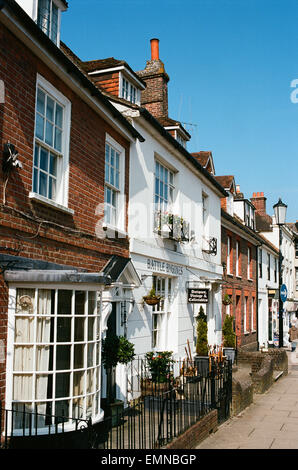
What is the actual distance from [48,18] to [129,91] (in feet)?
14.8

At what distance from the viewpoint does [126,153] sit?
35.8 feet

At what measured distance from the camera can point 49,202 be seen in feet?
24.1

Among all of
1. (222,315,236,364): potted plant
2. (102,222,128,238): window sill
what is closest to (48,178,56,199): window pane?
(102,222,128,238): window sill

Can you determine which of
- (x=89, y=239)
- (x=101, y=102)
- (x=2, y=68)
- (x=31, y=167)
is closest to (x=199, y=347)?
(x=89, y=239)

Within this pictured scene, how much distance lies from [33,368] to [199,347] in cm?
984

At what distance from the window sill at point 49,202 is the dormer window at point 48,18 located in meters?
3.07

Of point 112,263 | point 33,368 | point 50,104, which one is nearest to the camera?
point 33,368

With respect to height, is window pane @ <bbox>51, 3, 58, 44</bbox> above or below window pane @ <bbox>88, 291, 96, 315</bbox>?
above

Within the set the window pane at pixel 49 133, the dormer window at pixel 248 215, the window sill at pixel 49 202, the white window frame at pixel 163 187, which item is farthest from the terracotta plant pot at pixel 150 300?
the dormer window at pixel 248 215

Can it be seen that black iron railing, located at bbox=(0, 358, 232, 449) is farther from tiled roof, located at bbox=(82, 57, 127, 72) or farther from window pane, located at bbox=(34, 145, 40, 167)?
tiled roof, located at bbox=(82, 57, 127, 72)

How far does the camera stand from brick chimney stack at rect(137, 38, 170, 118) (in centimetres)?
1636

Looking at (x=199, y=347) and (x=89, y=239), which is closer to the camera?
(x=89, y=239)

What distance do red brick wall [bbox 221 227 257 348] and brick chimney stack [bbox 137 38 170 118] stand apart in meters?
6.48

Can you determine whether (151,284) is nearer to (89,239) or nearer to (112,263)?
(112,263)
